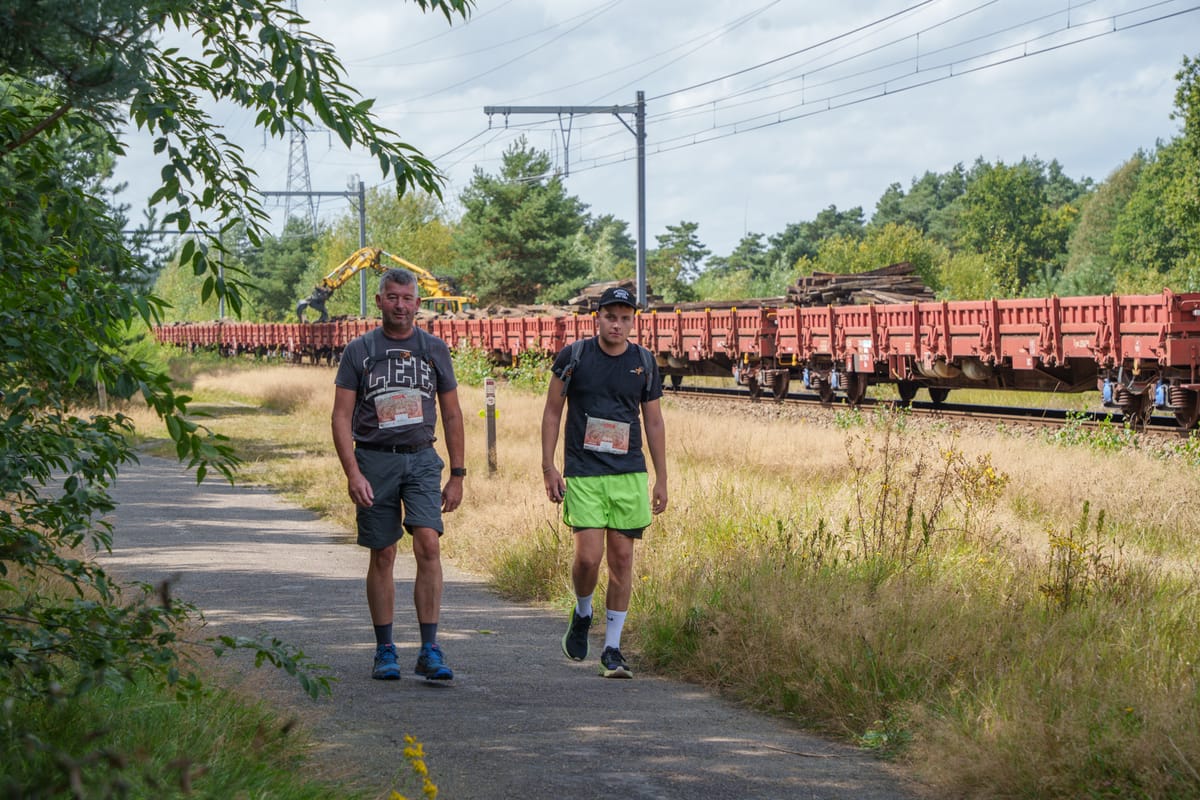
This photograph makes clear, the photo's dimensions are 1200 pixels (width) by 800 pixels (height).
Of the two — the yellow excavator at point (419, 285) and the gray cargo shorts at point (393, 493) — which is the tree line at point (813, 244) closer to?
the yellow excavator at point (419, 285)

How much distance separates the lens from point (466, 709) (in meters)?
5.47

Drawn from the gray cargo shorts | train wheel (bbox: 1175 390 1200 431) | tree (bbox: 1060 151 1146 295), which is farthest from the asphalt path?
tree (bbox: 1060 151 1146 295)

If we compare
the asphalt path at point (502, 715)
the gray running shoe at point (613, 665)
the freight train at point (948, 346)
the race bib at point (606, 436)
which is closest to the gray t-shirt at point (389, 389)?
the race bib at point (606, 436)

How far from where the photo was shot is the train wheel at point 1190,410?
16.4 meters

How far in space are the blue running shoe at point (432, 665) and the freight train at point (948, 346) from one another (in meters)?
12.8

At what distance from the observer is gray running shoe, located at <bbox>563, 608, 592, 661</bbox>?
6.52 m

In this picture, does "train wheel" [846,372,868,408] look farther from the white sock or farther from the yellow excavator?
the yellow excavator

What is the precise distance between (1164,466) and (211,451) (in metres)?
11.0

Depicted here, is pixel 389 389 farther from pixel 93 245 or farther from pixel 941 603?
pixel 941 603

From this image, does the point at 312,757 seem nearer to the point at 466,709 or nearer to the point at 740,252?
the point at 466,709

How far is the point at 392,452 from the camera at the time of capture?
6008 millimetres

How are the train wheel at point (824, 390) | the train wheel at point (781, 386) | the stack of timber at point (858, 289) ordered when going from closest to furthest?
the train wheel at point (824, 390) < the train wheel at point (781, 386) < the stack of timber at point (858, 289)

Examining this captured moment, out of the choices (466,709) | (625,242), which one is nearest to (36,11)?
(466,709)

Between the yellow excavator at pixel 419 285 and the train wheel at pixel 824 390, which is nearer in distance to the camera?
the train wheel at pixel 824 390
